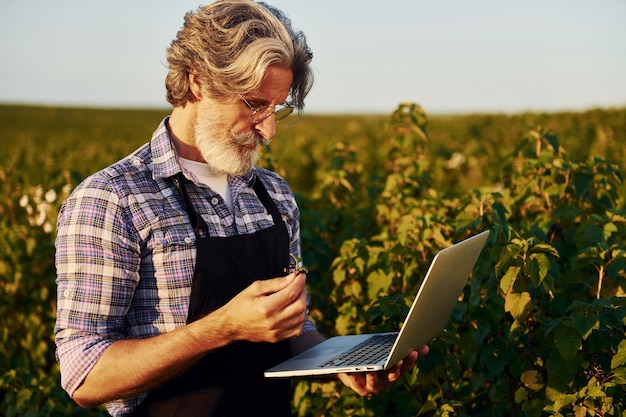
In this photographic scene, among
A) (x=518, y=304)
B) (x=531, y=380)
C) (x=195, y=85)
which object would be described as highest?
(x=195, y=85)

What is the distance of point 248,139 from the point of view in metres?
2.32

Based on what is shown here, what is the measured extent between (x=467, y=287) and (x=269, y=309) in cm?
156

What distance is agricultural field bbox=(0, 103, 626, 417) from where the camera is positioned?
96.4 inches

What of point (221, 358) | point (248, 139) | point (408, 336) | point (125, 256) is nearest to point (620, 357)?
Result: point (408, 336)

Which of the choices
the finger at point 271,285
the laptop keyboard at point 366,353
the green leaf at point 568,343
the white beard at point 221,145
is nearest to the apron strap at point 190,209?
the white beard at point 221,145

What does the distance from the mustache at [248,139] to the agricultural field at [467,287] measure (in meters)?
0.45

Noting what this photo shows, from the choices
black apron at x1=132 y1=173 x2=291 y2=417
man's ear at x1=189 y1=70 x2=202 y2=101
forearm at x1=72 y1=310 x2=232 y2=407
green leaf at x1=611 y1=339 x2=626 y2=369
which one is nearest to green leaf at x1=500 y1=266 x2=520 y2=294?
green leaf at x1=611 y1=339 x2=626 y2=369

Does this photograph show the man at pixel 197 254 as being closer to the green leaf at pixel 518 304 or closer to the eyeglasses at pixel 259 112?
the eyeglasses at pixel 259 112

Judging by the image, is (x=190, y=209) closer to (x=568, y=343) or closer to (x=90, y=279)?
(x=90, y=279)

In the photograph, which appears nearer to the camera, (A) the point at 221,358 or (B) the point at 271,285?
(B) the point at 271,285

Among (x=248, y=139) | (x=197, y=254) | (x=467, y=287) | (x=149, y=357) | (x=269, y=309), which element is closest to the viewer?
(x=269, y=309)

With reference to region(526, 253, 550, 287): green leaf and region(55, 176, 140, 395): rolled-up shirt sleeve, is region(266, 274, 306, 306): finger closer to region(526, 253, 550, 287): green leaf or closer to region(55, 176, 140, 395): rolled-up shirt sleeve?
region(55, 176, 140, 395): rolled-up shirt sleeve

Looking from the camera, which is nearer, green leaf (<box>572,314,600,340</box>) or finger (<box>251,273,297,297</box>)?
finger (<box>251,273,297,297</box>)

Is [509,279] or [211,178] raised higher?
[211,178]
